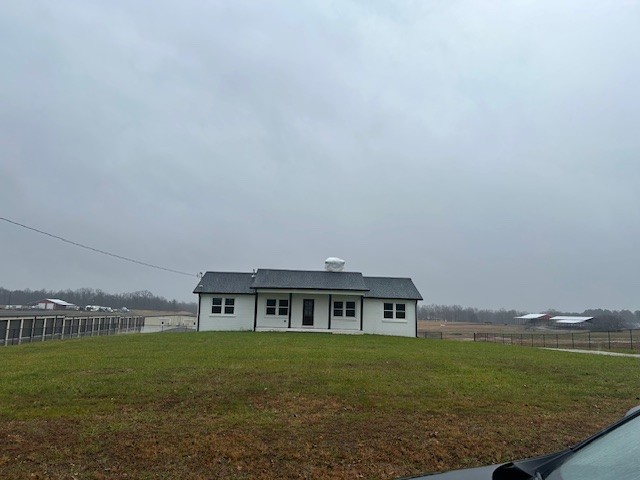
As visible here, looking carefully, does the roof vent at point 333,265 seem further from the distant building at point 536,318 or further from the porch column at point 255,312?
the distant building at point 536,318

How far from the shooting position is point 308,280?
29812 millimetres

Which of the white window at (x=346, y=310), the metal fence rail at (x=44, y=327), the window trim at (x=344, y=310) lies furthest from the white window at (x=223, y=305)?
the metal fence rail at (x=44, y=327)

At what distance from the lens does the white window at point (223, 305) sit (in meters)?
29.7

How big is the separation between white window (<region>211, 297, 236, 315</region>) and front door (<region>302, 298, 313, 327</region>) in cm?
445

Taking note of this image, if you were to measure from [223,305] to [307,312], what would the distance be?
5366 millimetres

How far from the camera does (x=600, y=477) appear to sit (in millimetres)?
2166

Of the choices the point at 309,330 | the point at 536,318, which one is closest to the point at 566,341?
the point at 309,330

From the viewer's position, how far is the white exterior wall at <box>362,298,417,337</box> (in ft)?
95.2

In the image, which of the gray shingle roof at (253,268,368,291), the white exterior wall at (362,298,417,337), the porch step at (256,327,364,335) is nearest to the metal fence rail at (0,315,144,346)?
the porch step at (256,327,364,335)

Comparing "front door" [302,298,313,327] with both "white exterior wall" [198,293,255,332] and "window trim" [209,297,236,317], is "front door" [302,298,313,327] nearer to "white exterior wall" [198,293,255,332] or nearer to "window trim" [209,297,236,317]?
"white exterior wall" [198,293,255,332]

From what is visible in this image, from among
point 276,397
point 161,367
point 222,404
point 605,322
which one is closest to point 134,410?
point 222,404

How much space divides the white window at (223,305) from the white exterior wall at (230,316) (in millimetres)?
185

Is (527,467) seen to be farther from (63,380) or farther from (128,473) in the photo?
(63,380)

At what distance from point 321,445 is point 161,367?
252 inches
